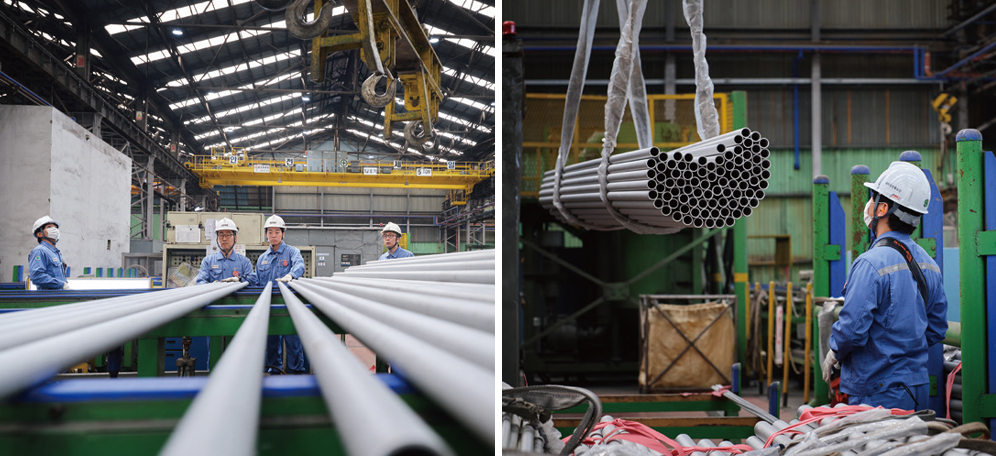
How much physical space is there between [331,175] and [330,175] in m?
0.03

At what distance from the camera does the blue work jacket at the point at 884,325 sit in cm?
216

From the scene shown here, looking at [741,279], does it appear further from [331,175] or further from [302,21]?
[331,175]

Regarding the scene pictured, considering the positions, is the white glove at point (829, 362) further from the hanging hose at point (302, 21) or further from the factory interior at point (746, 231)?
the hanging hose at point (302, 21)

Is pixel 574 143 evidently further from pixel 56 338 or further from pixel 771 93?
pixel 771 93

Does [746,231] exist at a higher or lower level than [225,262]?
higher

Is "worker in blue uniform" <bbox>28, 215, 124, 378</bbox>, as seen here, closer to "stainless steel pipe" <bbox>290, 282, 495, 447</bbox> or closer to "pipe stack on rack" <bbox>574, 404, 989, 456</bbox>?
"stainless steel pipe" <bbox>290, 282, 495, 447</bbox>

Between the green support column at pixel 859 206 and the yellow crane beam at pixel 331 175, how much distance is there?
7.94 m

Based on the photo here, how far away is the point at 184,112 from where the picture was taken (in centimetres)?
1352

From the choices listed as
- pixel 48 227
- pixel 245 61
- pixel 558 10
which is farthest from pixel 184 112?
pixel 48 227

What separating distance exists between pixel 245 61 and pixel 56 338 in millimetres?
12236

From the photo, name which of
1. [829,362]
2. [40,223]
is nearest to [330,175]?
[40,223]

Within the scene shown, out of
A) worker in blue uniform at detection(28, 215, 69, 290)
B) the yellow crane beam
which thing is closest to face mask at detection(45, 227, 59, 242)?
worker in blue uniform at detection(28, 215, 69, 290)

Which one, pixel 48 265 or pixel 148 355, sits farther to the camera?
pixel 48 265

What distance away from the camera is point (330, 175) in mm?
11336
